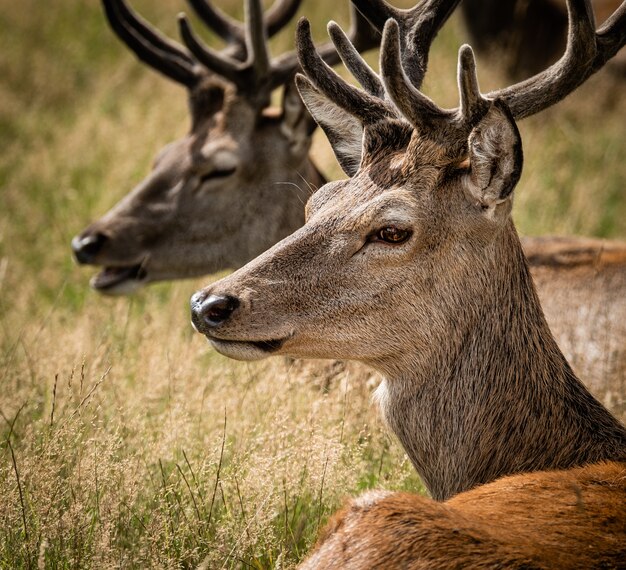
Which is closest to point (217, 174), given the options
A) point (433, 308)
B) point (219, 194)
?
point (219, 194)

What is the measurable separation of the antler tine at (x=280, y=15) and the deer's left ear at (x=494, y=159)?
176 inches

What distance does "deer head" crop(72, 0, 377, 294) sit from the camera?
6465 mm

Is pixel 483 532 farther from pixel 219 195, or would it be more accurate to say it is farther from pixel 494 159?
pixel 219 195

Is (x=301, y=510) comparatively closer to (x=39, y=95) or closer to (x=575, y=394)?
(x=575, y=394)

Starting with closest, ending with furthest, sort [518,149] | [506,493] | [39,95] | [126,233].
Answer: [506,493] → [518,149] → [126,233] → [39,95]

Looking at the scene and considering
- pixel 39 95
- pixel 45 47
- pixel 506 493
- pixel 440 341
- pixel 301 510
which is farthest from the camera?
pixel 45 47

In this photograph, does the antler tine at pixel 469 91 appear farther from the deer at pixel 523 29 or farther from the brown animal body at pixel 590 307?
the deer at pixel 523 29

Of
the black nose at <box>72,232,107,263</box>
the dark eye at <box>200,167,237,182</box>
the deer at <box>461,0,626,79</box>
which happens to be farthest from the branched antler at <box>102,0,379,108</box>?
the deer at <box>461,0,626,79</box>

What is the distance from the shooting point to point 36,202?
8766 millimetres

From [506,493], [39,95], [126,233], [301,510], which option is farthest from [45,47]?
[506,493]

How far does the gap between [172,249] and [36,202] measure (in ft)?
8.93

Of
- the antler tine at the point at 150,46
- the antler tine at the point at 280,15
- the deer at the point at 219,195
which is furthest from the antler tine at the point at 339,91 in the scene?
the antler tine at the point at 280,15

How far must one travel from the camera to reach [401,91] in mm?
3646

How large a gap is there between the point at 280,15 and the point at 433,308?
15.2ft
